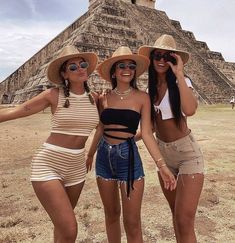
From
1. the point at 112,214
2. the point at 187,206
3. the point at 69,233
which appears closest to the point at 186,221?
the point at 187,206

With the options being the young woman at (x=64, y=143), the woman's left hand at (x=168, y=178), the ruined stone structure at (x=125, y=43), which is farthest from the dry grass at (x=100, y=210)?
the ruined stone structure at (x=125, y=43)

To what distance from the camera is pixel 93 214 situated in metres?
5.82

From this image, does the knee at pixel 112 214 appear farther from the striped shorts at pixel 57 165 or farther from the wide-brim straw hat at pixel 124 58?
the wide-brim straw hat at pixel 124 58

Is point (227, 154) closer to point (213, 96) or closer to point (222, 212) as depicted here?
point (222, 212)

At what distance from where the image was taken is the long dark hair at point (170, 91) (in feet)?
12.2

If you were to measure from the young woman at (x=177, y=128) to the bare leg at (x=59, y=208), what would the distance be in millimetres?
1110

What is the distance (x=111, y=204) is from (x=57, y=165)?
0.75 m

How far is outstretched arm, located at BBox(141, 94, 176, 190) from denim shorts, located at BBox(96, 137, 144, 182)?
6.5 inches

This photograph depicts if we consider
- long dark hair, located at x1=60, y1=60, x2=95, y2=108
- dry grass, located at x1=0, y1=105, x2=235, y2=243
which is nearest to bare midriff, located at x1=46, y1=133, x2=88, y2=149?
long dark hair, located at x1=60, y1=60, x2=95, y2=108

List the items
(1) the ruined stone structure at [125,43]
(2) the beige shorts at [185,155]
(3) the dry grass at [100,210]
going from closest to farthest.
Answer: (2) the beige shorts at [185,155] < (3) the dry grass at [100,210] < (1) the ruined stone structure at [125,43]

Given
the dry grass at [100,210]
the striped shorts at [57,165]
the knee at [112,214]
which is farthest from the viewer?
the dry grass at [100,210]

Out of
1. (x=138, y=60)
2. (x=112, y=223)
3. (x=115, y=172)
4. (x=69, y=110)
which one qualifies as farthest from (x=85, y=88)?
(x=112, y=223)

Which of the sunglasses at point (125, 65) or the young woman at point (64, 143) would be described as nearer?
the young woman at point (64, 143)

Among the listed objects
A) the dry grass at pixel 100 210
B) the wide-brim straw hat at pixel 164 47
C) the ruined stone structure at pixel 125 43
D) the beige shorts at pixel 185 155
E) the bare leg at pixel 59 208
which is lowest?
the dry grass at pixel 100 210
